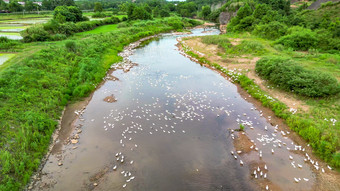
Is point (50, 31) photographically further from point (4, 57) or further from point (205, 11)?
point (205, 11)

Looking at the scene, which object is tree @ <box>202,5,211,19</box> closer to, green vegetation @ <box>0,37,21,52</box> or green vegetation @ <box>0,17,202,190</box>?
green vegetation @ <box>0,17,202,190</box>

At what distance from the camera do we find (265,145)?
14.9 meters

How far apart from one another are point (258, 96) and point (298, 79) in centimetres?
418

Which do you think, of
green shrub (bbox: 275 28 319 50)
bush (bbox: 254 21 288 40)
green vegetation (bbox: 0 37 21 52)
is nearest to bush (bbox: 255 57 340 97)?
green shrub (bbox: 275 28 319 50)

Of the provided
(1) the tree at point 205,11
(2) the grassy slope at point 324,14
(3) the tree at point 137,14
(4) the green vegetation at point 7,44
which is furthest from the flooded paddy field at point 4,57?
(1) the tree at point 205,11

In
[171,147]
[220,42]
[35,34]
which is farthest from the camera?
[220,42]

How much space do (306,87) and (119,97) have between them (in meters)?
20.0

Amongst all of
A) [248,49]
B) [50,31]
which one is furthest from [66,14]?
[248,49]

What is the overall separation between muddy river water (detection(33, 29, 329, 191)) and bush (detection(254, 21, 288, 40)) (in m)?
29.3

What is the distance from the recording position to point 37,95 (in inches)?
745

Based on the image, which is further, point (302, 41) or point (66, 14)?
point (66, 14)

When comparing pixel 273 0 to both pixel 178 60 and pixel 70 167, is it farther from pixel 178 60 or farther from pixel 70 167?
pixel 70 167

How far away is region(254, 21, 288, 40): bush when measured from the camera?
43438mm

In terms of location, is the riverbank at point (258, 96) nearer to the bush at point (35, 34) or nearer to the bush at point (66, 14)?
the bush at point (35, 34)
